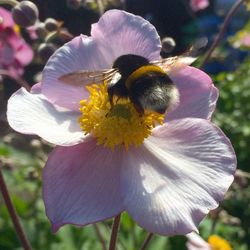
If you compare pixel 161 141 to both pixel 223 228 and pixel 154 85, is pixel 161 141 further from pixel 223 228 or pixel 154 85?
pixel 223 228

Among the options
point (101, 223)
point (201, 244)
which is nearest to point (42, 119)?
point (201, 244)

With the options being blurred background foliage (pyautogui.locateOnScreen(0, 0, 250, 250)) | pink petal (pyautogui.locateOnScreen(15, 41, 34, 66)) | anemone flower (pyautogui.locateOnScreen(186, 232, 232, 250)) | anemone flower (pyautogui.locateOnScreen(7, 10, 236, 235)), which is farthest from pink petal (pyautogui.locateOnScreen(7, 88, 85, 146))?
pink petal (pyautogui.locateOnScreen(15, 41, 34, 66))

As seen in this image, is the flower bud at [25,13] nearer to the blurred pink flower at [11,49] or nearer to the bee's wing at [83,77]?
the bee's wing at [83,77]

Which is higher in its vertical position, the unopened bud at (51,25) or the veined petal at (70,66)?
the veined petal at (70,66)

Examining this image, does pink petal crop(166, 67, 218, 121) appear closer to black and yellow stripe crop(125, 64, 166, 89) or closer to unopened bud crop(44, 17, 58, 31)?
black and yellow stripe crop(125, 64, 166, 89)

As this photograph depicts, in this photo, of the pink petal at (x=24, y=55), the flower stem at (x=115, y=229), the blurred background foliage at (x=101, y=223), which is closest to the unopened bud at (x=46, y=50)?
the blurred background foliage at (x=101, y=223)
